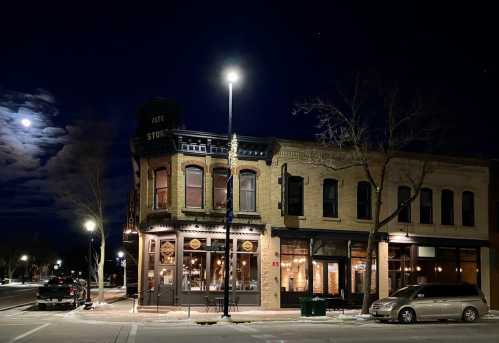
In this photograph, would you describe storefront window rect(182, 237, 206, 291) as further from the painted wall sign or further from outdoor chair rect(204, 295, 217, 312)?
outdoor chair rect(204, 295, 217, 312)

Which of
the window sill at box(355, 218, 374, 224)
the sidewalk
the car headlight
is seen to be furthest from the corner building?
the car headlight

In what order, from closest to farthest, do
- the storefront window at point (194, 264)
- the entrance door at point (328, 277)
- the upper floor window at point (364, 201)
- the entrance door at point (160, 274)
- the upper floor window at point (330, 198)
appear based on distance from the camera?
the entrance door at point (160, 274), the storefront window at point (194, 264), the entrance door at point (328, 277), the upper floor window at point (330, 198), the upper floor window at point (364, 201)

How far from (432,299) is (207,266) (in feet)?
34.1

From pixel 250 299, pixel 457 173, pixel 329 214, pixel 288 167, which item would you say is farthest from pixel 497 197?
pixel 250 299

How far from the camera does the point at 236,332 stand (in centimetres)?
2131

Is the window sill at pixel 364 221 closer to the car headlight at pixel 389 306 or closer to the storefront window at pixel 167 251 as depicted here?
the car headlight at pixel 389 306

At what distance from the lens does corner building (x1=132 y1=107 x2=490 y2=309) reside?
3102 cm

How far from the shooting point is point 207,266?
3097 centimetres

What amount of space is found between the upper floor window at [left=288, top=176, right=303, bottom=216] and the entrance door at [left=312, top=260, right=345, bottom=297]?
9.24ft

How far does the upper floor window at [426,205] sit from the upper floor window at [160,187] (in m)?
14.1

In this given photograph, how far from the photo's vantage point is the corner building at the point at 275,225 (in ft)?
102

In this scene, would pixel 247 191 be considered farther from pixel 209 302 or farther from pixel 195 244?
pixel 209 302

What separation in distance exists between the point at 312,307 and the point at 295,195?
6723 mm

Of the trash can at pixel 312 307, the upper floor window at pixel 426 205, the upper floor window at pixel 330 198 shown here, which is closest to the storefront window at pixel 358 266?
the upper floor window at pixel 330 198
